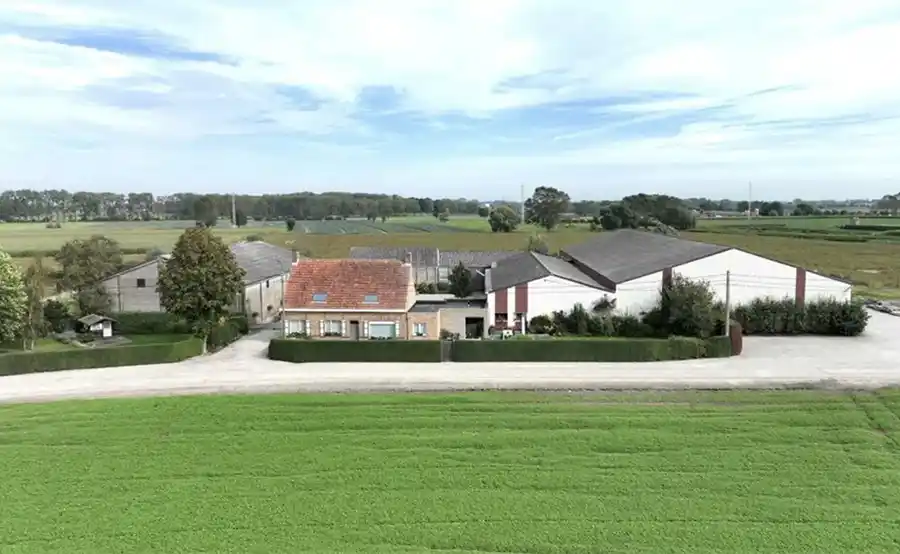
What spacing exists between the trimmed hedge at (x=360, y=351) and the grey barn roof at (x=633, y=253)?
36.8 ft

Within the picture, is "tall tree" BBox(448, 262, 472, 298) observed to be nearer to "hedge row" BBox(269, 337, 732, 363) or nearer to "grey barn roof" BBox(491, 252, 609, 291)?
"grey barn roof" BBox(491, 252, 609, 291)

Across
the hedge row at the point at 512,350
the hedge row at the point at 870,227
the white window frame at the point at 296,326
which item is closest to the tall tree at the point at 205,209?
the white window frame at the point at 296,326

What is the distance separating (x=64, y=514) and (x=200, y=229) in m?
17.9

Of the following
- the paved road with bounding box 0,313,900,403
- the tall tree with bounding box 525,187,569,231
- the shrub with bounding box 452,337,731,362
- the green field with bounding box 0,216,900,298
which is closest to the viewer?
the paved road with bounding box 0,313,900,403

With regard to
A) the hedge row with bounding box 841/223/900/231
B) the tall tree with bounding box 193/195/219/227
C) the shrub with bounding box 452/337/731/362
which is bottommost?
the shrub with bounding box 452/337/731/362

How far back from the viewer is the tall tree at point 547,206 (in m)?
97.8

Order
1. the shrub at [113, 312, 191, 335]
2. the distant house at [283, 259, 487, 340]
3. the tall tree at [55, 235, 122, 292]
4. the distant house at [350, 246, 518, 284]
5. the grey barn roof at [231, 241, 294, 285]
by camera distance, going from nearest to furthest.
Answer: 1. the distant house at [283, 259, 487, 340]
2. the shrub at [113, 312, 191, 335]
3. the tall tree at [55, 235, 122, 292]
4. the grey barn roof at [231, 241, 294, 285]
5. the distant house at [350, 246, 518, 284]

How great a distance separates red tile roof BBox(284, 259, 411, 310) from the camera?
29.6 m

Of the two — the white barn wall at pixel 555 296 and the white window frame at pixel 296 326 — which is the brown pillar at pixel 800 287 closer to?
the white barn wall at pixel 555 296

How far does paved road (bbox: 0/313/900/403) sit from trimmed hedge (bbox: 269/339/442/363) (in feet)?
2.08

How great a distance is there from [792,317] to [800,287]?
65.3 inches

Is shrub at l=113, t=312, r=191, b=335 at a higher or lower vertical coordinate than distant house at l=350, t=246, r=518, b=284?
lower

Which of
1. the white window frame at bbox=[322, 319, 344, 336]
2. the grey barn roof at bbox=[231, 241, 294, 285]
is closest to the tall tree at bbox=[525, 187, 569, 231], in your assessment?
the grey barn roof at bbox=[231, 241, 294, 285]

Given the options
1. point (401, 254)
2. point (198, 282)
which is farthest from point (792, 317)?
point (401, 254)
